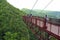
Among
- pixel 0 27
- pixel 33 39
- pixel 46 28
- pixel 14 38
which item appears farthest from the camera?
pixel 33 39

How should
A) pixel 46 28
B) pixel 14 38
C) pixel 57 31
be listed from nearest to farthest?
pixel 57 31 < pixel 46 28 < pixel 14 38

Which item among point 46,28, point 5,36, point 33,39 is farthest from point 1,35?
point 46,28

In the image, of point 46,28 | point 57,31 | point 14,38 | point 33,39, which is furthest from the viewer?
point 33,39

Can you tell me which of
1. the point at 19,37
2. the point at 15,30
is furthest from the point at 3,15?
the point at 19,37

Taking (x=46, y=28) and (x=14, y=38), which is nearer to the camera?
(x=46, y=28)

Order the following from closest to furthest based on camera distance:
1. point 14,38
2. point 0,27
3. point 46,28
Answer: point 46,28 → point 14,38 → point 0,27

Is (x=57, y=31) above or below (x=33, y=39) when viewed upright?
above

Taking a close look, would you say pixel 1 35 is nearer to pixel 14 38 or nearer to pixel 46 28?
pixel 14 38

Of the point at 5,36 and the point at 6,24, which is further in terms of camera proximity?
the point at 6,24

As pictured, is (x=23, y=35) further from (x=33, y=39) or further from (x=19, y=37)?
(x=33, y=39)
